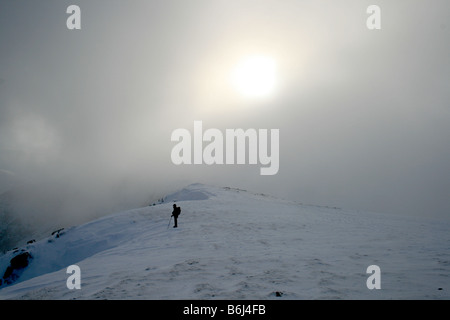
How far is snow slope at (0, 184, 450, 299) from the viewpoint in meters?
7.12

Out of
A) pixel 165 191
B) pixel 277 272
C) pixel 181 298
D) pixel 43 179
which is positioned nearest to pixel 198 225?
pixel 277 272

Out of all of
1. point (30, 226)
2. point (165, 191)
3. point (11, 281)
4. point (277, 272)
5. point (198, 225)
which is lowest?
point (30, 226)

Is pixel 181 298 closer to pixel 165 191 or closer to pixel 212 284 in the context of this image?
pixel 212 284

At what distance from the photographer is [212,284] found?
7578mm

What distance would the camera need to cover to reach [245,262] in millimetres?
9922

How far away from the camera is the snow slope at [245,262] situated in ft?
23.4
